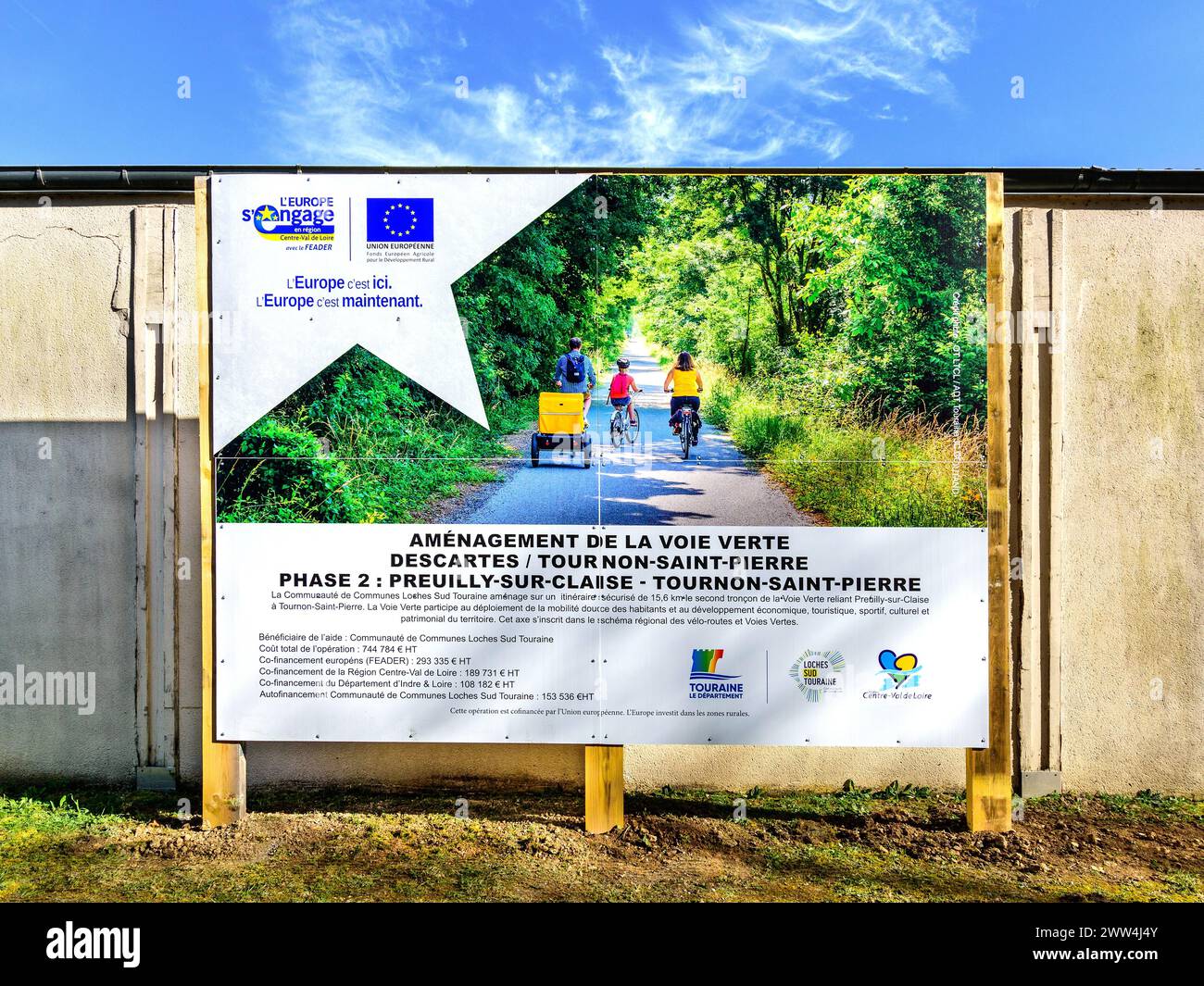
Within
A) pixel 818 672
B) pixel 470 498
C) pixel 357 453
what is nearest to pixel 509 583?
pixel 470 498

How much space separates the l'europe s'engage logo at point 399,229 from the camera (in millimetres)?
4473

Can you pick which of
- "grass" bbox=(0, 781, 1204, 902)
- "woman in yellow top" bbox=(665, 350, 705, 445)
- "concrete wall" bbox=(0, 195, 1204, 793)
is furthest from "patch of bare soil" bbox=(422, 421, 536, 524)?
"grass" bbox=(0, 781, 1204, 902)

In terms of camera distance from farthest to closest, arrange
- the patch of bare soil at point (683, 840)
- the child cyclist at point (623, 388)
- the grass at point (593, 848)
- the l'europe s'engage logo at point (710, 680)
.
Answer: the child cyclist at point (623, 388), the l'europe s'engage logo at point (710, 680), the patch of bare soil at point (683, 840), the grass at point (593, 848)

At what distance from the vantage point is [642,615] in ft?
14.6

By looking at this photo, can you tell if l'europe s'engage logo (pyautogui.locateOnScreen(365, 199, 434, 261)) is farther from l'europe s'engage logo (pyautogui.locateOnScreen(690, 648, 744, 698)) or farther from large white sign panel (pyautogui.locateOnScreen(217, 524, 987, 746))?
l'europe s'engage logo (pyautogui.locateOnScreen(690, 648, 744, 698))

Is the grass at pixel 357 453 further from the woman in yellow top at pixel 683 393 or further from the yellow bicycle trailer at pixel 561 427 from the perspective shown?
the woman in yellow top at pixel 683 393

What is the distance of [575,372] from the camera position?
4578 mm

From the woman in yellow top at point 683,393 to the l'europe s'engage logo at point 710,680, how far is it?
128cm

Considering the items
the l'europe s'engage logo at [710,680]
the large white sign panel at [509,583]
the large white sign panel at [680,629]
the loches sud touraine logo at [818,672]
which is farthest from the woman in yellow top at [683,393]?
the loches sud touraine logo at [818,672]

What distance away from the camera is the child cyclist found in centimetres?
454

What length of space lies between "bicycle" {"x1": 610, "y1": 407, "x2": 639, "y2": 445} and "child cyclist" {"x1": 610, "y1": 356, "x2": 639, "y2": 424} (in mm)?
19

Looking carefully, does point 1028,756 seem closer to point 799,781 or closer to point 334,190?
point 799,781

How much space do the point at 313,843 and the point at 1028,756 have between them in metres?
4.34

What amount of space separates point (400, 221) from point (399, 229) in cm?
4
